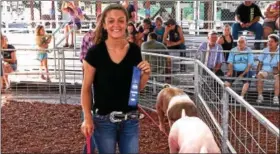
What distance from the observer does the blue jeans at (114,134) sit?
3010 millimetres

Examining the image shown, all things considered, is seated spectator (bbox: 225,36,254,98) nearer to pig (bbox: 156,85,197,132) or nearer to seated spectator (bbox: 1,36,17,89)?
pig (bbox: 156,85,197,132)

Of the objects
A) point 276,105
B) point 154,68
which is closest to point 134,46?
point 154,68

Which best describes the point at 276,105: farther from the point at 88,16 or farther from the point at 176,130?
the point at 88,16

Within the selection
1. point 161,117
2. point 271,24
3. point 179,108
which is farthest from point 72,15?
→ point 179,108

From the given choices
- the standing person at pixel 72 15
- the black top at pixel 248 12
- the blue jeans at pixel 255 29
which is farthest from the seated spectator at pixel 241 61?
the standing person at pixel 72 15

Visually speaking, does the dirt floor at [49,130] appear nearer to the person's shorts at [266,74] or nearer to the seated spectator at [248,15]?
the person's shorts at [266,74]

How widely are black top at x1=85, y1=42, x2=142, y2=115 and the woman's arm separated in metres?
0.03

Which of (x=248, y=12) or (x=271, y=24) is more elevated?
(x=248, y=12)

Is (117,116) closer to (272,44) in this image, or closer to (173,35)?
(272,44)

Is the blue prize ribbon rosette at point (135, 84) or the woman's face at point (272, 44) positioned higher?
the woman's face at point (272, 44)

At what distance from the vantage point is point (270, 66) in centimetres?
737

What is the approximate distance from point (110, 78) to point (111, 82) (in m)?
0.03

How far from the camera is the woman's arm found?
9.64 ft

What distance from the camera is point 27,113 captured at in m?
7.30
